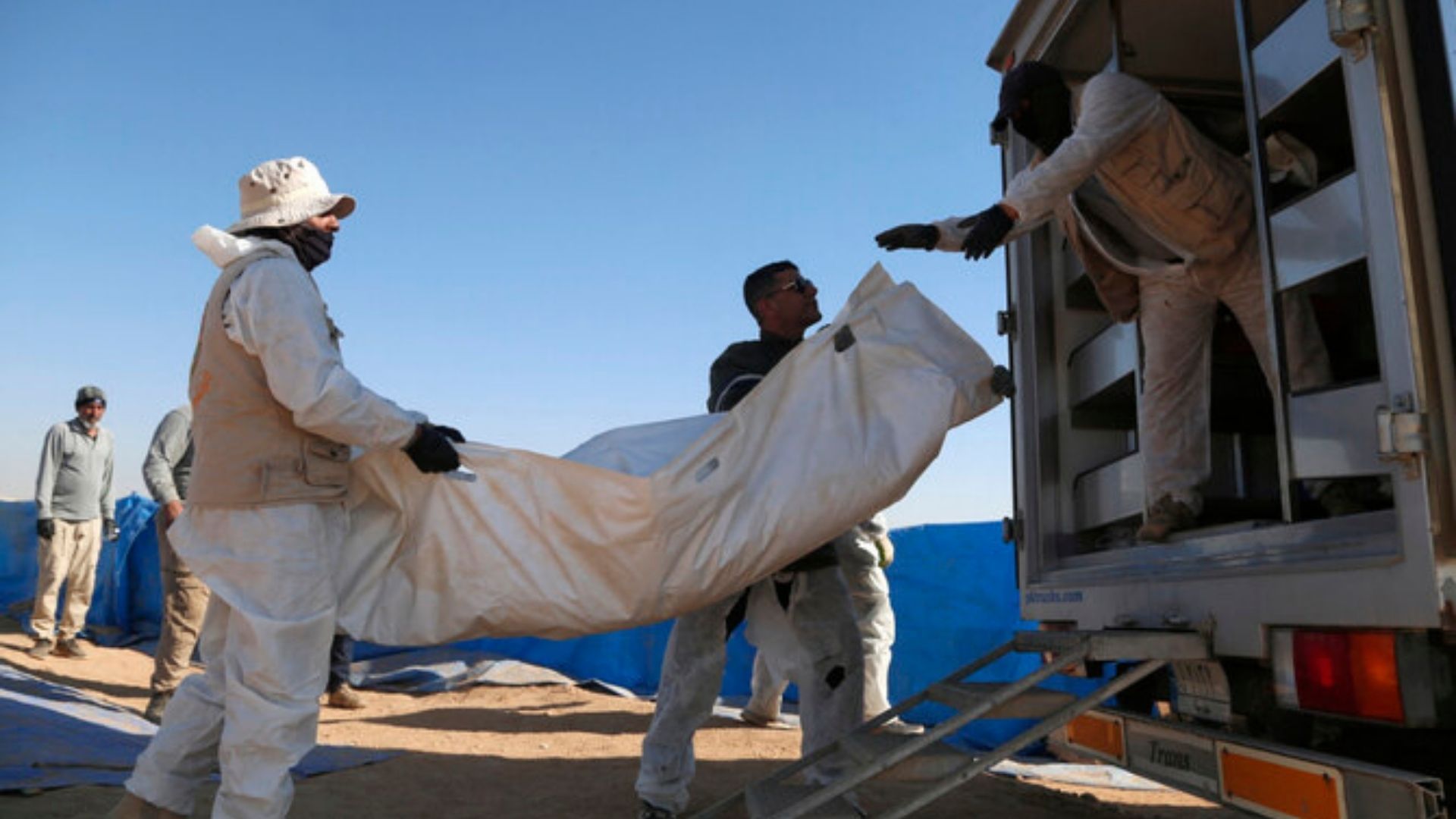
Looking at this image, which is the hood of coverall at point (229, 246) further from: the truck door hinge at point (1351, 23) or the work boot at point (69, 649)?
the work boot at point (69, 649)

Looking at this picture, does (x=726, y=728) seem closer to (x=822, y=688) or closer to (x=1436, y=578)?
(x=822, y=688)

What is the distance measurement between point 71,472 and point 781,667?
6.52 meters

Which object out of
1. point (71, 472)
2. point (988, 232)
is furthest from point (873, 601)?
point (71, 472)

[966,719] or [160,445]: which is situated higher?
[160,445]

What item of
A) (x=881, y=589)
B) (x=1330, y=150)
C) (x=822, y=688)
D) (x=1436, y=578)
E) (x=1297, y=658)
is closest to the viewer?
(x=1436, y=578)

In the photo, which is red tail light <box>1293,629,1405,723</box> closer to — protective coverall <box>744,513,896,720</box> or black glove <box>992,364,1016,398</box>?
black glove <box>992,364,1016,398</box>

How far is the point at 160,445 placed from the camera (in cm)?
568

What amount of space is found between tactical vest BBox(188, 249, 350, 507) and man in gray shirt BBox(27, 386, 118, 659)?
6013mm

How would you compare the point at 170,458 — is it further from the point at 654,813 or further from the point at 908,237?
the point at 908,237

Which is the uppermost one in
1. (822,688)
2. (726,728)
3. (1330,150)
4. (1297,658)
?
(1330,150)

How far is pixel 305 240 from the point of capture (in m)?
2.92

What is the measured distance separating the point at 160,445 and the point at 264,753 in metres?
3.78

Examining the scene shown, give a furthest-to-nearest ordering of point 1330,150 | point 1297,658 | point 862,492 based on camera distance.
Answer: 1. point 1330,150
2. point 862,492
3. point 1297,658

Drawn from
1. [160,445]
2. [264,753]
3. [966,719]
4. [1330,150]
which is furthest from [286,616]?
[160,445]
